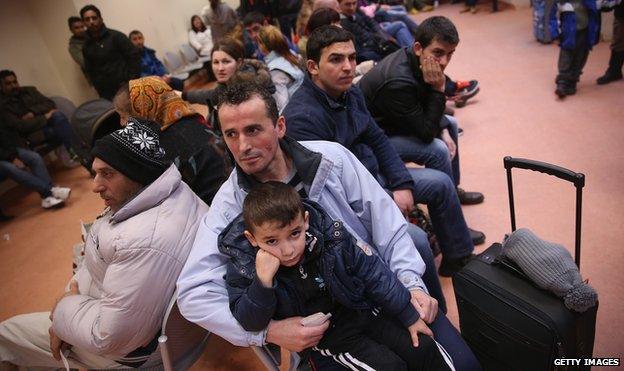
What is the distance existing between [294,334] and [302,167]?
553mm

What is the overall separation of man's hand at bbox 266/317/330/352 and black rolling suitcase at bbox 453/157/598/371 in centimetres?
59

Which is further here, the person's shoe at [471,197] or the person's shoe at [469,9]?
the person's shoe at [469,9]

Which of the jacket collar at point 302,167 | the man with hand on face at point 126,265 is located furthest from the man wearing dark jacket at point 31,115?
the jacket collar at point 302,167

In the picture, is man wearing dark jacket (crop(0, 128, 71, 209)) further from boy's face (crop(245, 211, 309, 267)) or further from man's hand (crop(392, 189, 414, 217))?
boy's face (crop(245, 211, 309, 267))

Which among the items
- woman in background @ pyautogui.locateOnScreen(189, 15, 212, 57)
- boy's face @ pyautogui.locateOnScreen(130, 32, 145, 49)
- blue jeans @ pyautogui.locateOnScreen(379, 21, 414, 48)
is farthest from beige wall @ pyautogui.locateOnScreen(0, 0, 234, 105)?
blue jeans @ pyautogui.locateOnScreen(379, 21, 414, 48)

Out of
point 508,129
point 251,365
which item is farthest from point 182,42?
point 251,365

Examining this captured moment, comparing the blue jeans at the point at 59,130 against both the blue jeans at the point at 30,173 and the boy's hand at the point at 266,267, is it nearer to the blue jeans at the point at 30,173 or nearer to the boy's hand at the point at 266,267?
the blue jeans at the point at 30,173

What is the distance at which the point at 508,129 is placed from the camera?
3516 millimetres

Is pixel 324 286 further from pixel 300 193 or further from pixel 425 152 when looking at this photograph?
A: pixel 425 152

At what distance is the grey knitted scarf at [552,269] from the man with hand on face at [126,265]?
1190 mm

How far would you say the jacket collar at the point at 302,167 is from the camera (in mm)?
1427

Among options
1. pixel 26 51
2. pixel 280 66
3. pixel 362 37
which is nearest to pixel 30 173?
pixel 26 51

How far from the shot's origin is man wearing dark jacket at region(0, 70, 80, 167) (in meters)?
4.63

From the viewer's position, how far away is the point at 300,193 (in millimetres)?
1482
